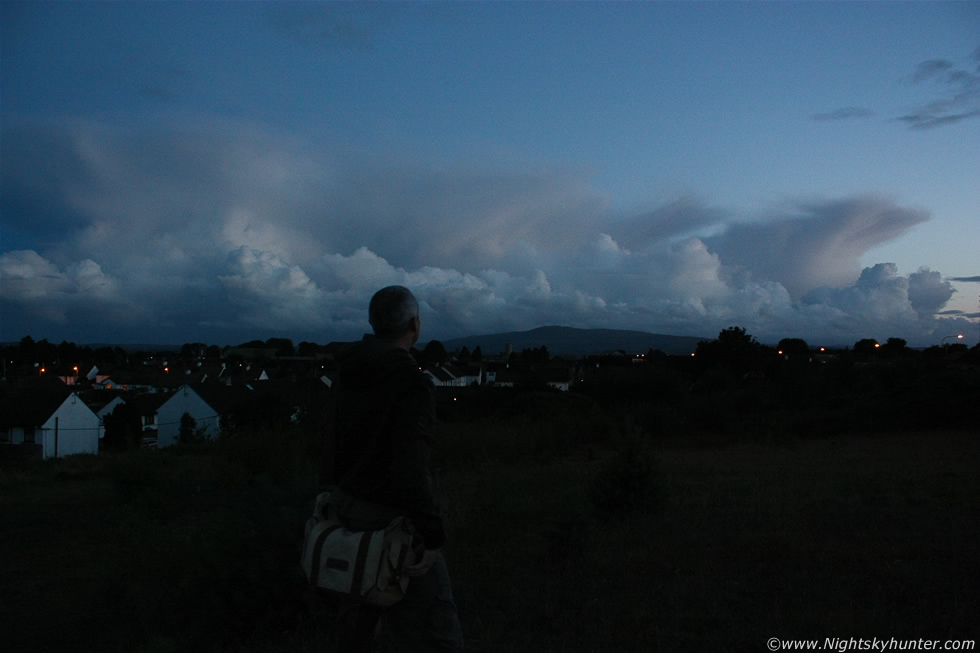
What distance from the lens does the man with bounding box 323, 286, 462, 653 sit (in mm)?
2389

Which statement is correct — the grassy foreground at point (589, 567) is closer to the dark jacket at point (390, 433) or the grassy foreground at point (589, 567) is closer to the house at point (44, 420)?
the dark jacket at point (390, 433)

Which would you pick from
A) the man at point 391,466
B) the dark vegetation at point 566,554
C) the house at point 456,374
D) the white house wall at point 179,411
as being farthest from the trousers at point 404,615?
the house at point 456,374

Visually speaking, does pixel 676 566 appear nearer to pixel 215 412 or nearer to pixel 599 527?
pixel 599 527

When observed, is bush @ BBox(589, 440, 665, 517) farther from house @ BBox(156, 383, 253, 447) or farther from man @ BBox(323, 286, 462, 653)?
house @ BBox(156, 383, 253, 447)

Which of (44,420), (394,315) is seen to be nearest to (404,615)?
(394,315)

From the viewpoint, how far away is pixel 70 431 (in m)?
40.7

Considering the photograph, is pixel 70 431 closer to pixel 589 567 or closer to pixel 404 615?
pixel 589 567

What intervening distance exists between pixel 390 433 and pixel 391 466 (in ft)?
→ 0.38

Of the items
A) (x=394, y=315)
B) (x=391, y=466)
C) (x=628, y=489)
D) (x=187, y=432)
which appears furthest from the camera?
(x=187, y=432)

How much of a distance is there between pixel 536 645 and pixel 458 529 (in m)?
3.05

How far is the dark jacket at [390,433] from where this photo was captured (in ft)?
7.80

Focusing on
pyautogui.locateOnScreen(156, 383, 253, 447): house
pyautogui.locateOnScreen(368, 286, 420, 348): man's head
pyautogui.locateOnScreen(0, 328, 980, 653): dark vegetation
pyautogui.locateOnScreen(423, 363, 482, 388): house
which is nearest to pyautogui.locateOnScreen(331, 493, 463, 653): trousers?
pyautogui.locateOnScreen(368, 286, 420, 348): man's head

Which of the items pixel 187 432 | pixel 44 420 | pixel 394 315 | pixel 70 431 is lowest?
pixel 70 431

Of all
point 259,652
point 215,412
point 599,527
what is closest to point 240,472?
point 599,527
